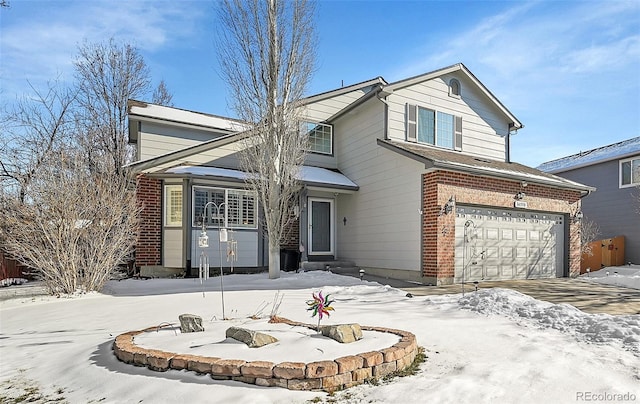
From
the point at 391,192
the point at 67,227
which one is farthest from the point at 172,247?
the point at 391,192

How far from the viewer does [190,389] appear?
290 cm

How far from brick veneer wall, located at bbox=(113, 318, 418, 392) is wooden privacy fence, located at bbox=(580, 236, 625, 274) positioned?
16.0m

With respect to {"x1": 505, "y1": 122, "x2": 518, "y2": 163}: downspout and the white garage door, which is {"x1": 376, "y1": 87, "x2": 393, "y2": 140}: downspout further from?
{"x1": 505, "y1": 122, "x2": 518, "y2": 163}: downspout

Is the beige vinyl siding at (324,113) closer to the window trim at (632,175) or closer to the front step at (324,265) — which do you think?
the front step at (324,265)

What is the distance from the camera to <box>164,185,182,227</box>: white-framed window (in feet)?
36.9

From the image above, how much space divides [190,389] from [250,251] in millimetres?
9119

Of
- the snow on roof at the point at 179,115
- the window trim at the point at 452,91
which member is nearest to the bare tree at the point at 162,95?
the snow on roof at the point at 179,115

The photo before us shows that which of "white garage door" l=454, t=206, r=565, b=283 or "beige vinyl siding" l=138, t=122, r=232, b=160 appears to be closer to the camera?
"white garage door" l=454, t=206, r=565, b=283

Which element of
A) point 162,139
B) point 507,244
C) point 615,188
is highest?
point 162,139

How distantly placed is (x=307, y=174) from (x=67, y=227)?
22.1 ft

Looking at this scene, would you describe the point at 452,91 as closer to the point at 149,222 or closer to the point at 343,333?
the point at 149,222

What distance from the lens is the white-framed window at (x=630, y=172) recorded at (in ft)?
53.0

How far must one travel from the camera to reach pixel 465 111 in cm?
1323

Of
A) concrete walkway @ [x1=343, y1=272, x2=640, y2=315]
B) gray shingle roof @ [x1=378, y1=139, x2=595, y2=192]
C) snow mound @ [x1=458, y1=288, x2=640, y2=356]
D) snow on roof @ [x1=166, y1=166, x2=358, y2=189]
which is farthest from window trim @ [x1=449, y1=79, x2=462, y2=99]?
snow mound @ [x1=458, y1=288, x2=640, y2=356]
